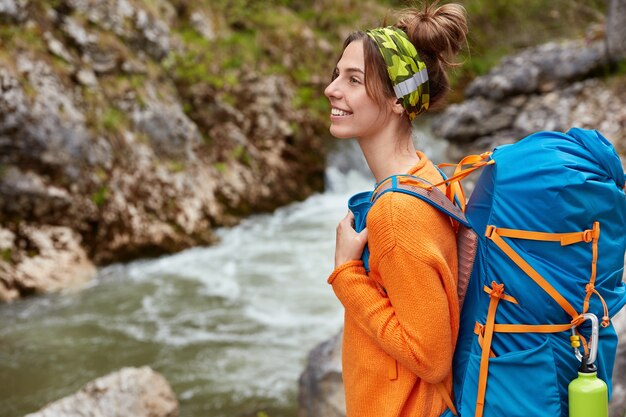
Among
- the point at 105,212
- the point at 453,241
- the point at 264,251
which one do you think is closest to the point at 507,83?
the point at 264,251

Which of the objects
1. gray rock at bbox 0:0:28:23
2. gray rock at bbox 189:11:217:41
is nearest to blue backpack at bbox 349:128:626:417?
gray rock at bbox 0:0:28:23

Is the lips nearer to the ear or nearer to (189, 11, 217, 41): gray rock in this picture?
the ear

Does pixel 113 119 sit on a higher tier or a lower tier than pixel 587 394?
lower

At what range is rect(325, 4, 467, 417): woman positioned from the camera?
1450 millimetres

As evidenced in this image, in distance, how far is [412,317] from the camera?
4.78 ft

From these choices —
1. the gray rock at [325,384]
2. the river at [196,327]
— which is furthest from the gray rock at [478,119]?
the gray rock at [325,384]

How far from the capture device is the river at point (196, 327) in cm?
612

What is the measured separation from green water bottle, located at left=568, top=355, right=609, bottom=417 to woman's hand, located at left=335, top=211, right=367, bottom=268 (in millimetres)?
608

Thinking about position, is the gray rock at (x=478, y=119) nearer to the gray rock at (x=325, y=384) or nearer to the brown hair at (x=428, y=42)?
the gray rock at (x=325, y=384)

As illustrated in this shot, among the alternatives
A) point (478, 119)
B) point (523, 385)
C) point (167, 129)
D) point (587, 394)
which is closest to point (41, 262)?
point (167, 129)

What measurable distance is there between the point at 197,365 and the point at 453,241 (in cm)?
560

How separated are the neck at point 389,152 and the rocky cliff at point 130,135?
754cm

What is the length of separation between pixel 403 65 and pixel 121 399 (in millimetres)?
3901

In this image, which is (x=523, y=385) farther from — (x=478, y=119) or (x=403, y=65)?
(x=478, y=119)
